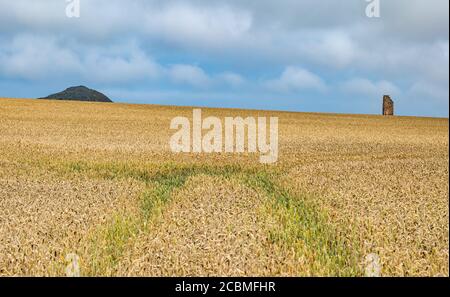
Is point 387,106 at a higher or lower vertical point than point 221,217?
higher

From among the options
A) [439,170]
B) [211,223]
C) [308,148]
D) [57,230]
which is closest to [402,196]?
[211,223]

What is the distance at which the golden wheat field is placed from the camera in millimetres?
6725

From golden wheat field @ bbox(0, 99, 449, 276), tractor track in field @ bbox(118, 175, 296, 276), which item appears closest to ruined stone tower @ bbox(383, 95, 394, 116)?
golden wheat field @ bbox(0, 99, 449, 276)

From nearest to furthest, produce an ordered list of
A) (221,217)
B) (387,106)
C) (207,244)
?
(207,244)
(221,217)
(387,106)

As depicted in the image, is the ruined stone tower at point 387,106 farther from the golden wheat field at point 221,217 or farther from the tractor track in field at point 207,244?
the tractor track in field at point 207,244

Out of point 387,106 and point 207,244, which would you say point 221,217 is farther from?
point 387,106

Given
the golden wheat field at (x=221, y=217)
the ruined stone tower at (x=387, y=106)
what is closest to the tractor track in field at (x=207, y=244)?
the golden wheat field at (x=221, y=217)

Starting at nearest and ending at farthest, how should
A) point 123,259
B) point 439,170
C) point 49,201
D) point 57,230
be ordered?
point 123,259 → point 57,230 → point 49,201 → point 439,170

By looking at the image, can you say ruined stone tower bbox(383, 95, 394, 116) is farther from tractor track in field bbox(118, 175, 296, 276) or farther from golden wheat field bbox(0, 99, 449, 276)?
tractor track in field bbox(118, 175, 296, 276)

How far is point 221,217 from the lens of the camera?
9000 mm

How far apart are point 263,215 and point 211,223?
125 centimetres

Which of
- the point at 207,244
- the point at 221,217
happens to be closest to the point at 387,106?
the point at 221,217

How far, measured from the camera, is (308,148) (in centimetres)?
2466
